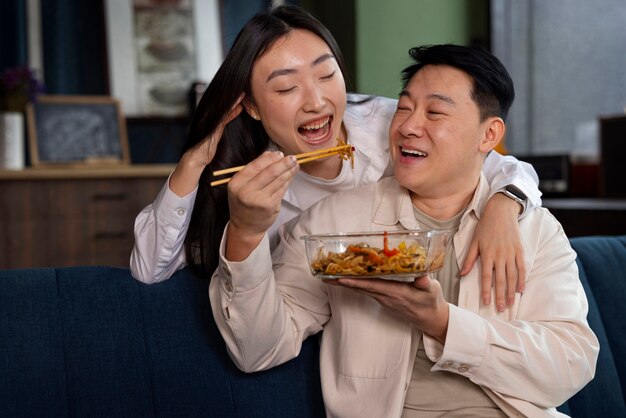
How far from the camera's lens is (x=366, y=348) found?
1.55m

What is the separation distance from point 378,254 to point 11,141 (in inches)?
109

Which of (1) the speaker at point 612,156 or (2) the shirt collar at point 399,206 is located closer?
(2) the shirt collar at point 399,206

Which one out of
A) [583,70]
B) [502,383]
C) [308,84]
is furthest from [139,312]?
[583,70]

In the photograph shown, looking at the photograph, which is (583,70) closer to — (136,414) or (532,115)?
(532,115)

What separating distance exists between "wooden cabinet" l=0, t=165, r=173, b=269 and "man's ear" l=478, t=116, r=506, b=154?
2386 mm

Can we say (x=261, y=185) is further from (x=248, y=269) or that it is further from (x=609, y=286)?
(x=609, y=286)

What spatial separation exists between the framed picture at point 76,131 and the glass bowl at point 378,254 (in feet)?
9.00

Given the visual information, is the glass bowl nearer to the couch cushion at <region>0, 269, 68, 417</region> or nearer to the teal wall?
the couch cushion at <region>0, 269, 68, 417</region>

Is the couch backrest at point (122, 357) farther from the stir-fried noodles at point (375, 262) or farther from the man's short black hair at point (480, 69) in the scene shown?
the man's short black hair at point (480, 69)

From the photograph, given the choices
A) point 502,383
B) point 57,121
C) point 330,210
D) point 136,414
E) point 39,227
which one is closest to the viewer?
point 502,383

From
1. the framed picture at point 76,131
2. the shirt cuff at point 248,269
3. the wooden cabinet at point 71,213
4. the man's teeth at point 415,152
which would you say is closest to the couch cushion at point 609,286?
the man's teeth at point 415,152

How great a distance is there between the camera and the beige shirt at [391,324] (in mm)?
1448

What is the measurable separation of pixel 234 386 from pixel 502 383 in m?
0.53

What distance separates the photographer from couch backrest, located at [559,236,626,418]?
1916mm
